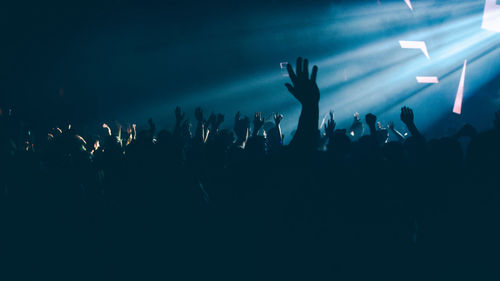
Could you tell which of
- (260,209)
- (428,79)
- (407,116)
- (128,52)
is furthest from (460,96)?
(128,52)

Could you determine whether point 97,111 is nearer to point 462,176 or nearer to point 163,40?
point 163,40

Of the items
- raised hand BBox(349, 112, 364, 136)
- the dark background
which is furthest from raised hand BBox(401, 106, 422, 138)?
the dark background

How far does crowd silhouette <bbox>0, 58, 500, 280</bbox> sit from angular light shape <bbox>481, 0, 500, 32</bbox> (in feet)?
26.3

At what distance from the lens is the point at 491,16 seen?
302 inches

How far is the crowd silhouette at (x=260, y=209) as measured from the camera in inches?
71.8

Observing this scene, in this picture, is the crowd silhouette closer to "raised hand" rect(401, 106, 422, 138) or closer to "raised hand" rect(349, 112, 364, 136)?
"raised hand" rect(401, 106, 422, 138)

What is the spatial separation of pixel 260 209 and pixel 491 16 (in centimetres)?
1020

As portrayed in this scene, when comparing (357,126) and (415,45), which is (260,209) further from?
(415,45)

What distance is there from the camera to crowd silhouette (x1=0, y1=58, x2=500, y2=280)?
182 centimetres

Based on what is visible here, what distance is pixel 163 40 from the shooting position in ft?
23.8

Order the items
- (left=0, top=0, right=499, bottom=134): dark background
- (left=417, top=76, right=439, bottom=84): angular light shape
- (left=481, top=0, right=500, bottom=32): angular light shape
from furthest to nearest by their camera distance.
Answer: (left=417, top=76, right=439, bottom=84): angular light shape, (left=481, top=0, right=500, bottom=32): angular light shape, (left=0, top=0, right=499, bottom=134): dark background

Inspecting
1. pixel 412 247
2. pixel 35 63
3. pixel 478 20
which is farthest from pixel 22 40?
pixel 478 20

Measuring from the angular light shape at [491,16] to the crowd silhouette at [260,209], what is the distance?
8025 mm

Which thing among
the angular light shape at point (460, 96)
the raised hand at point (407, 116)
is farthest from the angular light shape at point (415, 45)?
the raised hand at point (407, 116)
